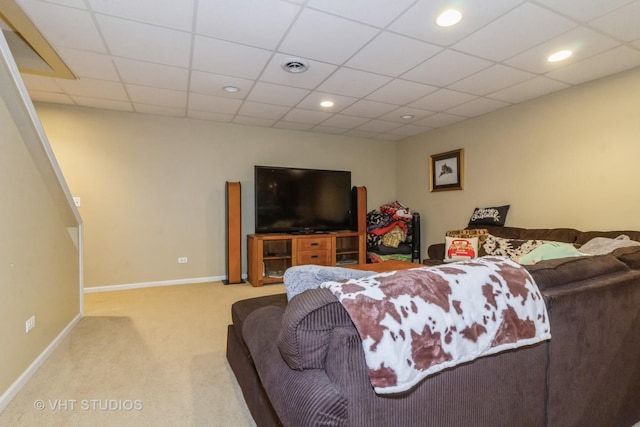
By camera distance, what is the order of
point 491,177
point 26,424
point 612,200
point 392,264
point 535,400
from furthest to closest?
point 491,177 < point 392,264 < point 612,200 < point 26,424 < point 535,400

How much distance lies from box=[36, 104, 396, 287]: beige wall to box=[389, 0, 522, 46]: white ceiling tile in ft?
9.75

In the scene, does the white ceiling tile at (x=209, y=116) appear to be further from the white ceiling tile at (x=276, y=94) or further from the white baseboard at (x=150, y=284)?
the white baseboard at (x=150, y=284)

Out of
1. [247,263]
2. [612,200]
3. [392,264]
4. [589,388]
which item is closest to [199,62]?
[392,264]

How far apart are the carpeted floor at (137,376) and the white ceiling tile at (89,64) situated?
2.30 m

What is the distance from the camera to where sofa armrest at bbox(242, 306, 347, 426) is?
2.70 ft

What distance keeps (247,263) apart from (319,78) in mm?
2842

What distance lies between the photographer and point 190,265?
4.42m

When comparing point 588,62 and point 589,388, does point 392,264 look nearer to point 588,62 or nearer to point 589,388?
point 589,388

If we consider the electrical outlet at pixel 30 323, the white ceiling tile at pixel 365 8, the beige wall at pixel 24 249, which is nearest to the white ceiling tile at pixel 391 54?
the white ceiling tile at pixel 365 8

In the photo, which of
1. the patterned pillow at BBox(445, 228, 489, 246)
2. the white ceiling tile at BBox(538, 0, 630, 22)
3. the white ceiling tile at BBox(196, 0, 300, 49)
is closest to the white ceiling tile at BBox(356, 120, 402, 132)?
the patterned pillow at BBox(445, 228, 489, 246)

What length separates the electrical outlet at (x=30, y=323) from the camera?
2.02m

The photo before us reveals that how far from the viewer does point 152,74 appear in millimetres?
2869

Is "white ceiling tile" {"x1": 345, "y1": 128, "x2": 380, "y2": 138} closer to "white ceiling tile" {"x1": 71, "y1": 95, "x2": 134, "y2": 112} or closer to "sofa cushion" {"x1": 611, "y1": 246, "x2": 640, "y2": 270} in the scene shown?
"white ceiling tile" {"x1": 71, "y1": 95, "x2": 134, "y2": 112}

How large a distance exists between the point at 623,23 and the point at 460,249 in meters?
2.35
